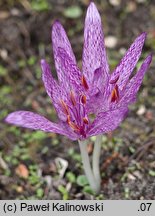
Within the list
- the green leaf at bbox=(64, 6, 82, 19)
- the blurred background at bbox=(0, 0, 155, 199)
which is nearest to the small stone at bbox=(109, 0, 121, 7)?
the blurred background at bbox=(0, 0, 155, 199)

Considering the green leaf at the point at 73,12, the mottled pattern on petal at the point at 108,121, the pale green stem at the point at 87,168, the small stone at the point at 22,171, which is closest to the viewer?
the mottled pattern on petal at the point at 108,121

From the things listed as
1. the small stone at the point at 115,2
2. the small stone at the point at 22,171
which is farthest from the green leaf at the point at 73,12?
the small stone at the point at 22,171

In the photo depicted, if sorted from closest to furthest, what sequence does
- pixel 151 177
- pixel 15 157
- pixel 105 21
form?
pixel 151 177
pixel 15 157
pixel 105 21

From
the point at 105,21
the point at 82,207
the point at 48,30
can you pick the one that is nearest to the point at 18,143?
the point at 82,207

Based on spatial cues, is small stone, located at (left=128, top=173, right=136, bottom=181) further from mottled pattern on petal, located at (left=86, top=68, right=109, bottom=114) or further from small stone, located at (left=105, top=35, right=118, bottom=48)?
small stone, located at (left=105, top=35, right=118, bottom=48)

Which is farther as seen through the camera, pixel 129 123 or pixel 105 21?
pixel 105 21

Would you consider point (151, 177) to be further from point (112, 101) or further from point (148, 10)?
point (148, 10)

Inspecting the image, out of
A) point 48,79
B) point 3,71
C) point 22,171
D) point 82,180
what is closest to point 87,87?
point 48,79

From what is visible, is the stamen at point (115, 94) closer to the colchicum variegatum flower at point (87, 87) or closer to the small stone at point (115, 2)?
the colchicum variegatum flower at point (87, 87)
